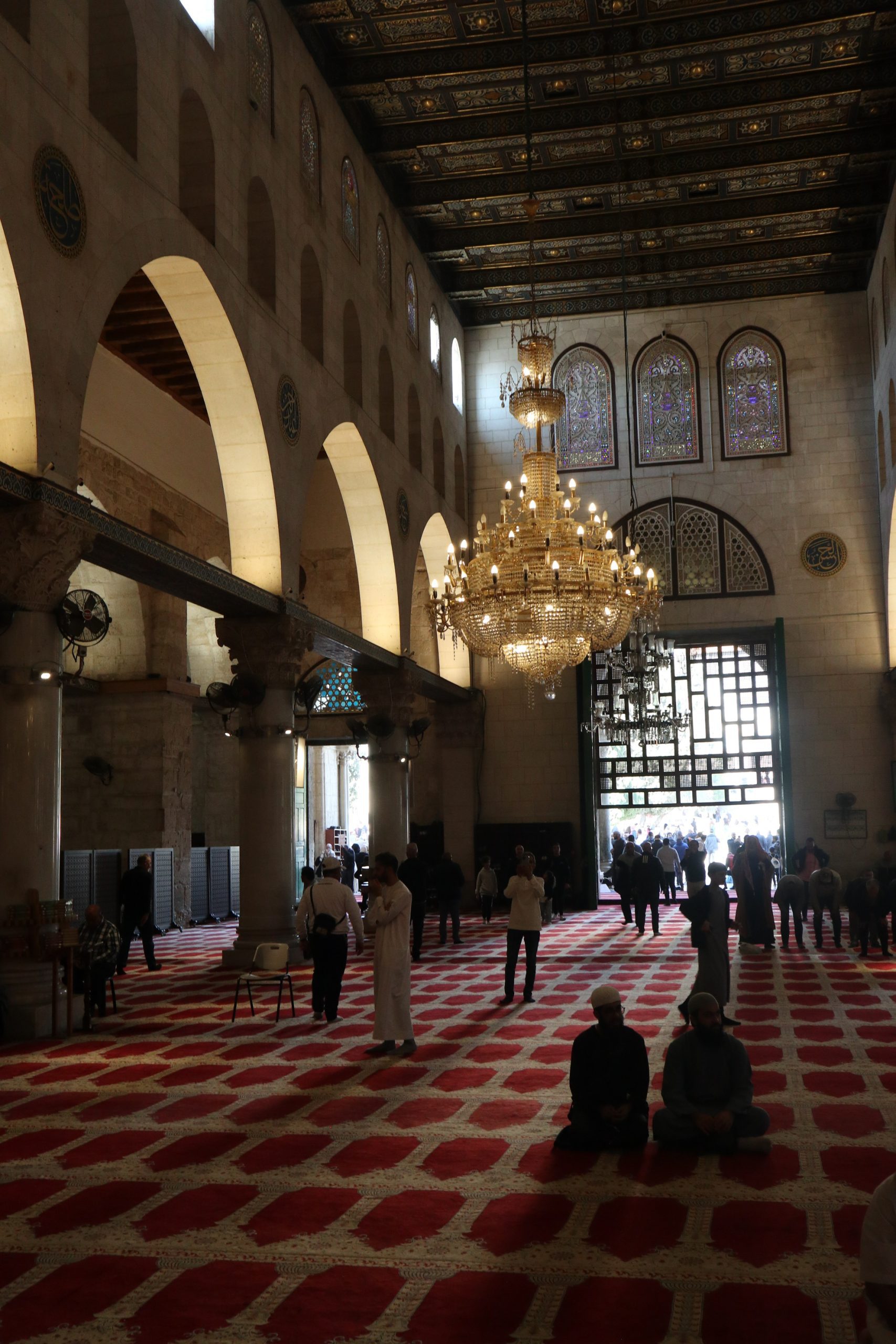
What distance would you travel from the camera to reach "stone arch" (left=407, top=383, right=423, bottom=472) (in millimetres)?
14805

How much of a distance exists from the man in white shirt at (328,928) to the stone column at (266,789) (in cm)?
268

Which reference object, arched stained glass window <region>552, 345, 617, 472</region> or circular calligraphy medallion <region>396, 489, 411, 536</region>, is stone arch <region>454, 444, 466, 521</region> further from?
circular calligraphy medallion <region>396, 489, 411, 536</region>

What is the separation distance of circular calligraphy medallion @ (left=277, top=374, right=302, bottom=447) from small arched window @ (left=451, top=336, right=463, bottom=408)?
21.5 ft

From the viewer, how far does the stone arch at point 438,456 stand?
52.2 ft

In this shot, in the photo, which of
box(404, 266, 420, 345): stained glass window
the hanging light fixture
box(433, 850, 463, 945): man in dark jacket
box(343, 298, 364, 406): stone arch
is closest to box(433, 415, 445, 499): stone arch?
box(404, 266, 420, 345): stained glass window

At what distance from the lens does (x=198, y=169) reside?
29.6 ft

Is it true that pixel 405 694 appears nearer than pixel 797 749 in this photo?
Yes

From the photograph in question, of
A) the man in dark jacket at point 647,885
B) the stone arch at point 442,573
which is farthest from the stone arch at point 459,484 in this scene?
the man in dark jacket at point 647,885

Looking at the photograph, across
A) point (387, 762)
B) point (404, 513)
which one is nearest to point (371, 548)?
point (404, 513)

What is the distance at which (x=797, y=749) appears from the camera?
16.2m

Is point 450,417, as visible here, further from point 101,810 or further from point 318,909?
point 318,909

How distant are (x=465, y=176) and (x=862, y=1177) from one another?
12.4m

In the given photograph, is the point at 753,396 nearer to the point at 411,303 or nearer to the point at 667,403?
the point at 667,403

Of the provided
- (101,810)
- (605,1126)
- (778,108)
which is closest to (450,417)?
(778,108)
